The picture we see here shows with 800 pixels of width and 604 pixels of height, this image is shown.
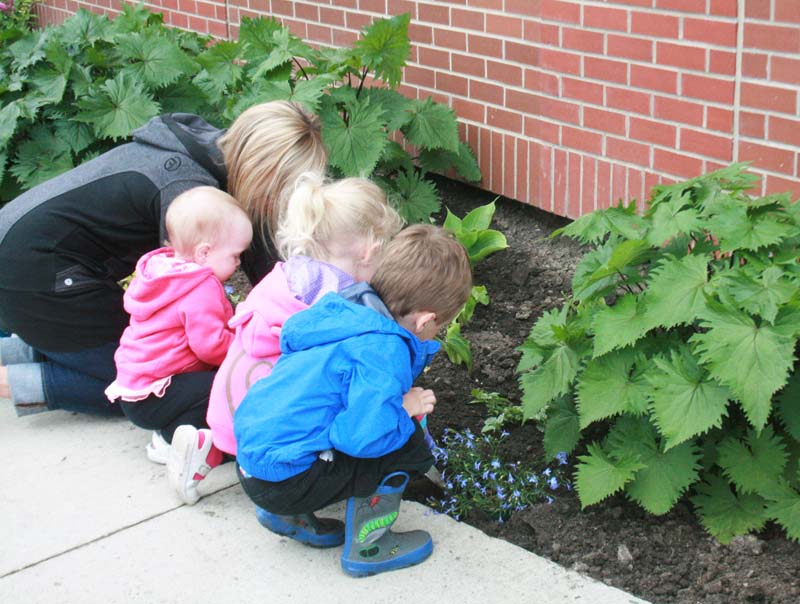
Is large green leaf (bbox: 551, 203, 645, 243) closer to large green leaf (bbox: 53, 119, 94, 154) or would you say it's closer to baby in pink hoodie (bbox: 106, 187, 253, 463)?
baby in pink hoodie (bbox: 106, 187, 253, 463)

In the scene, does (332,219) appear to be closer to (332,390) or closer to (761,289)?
(332,390)

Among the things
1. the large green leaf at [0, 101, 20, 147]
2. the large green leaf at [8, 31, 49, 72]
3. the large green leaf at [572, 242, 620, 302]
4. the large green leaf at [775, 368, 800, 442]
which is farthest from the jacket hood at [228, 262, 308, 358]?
the large green leaf at [8, 31, 49, 72]

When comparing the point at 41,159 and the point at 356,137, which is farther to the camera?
the point at 41,159

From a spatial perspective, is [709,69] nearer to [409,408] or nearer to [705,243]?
[705,243]

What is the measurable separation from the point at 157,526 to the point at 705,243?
72.5 inches

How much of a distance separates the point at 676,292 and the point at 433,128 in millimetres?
2238

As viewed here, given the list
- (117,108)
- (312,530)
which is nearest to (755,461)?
(312,530)

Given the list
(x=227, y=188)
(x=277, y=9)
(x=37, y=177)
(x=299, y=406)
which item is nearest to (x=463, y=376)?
(x=227, y=188)

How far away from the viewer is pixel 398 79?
478cm

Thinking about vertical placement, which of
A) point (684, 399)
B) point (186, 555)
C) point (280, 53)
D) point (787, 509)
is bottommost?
point (186, 555)

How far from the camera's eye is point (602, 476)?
2992mm

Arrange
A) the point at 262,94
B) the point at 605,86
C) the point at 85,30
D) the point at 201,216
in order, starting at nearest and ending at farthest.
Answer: the point at 201,216
the point at 605,86
the point at 262,94
the point at 85,30

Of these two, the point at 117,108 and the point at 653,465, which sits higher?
the point at 117,108

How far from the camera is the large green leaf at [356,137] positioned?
15.0 ft
